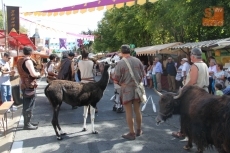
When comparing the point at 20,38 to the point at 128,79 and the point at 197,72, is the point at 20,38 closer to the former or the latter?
the point at 128,79

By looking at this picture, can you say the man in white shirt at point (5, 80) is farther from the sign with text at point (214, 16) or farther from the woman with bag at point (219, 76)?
the sign with text at point (214, 16)

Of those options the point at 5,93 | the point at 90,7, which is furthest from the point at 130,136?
the point at 5,93

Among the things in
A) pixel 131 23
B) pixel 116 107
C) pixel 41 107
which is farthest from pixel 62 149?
pixel 131 23

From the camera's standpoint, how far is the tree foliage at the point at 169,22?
1215 centimetres

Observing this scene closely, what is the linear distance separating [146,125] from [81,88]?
6.38 ft

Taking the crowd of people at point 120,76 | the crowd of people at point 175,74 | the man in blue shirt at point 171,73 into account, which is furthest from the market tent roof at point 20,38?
the man in blue shirt at point 171,73

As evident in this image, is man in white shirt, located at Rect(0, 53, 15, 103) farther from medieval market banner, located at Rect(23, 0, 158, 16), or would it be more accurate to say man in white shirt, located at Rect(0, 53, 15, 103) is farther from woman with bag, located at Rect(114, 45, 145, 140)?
woman with bag, located at Rect(114, 45, 145, 140)

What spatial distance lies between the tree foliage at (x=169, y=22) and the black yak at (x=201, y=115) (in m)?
8.33

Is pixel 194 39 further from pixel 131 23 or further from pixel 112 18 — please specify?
pixel 112 18

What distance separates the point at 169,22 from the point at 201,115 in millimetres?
14555

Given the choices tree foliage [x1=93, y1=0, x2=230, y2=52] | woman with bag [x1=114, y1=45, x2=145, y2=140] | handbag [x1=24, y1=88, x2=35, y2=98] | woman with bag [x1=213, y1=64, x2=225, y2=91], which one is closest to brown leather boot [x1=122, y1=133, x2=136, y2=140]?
woman with bag [x1=114, y1=45, x2=145, y2=140]

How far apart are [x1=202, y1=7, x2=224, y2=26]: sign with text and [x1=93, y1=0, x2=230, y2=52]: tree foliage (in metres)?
0.31

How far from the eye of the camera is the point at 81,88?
5.76m

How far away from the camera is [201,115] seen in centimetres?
367
